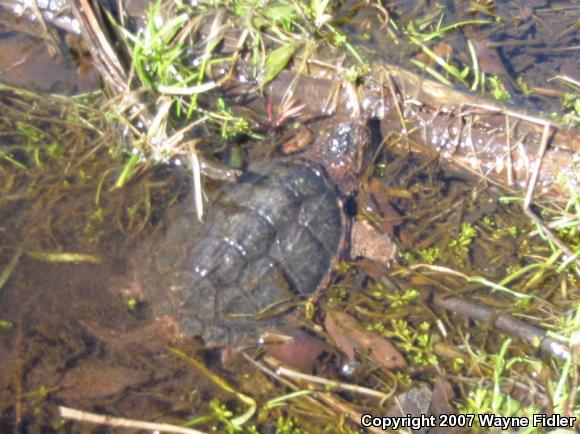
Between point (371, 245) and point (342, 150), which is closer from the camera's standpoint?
point (371, 245)

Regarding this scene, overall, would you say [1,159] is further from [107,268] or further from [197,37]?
[197,37]

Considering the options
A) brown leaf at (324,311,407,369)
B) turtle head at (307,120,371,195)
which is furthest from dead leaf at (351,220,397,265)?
brown leaf at (324,311,407,369)

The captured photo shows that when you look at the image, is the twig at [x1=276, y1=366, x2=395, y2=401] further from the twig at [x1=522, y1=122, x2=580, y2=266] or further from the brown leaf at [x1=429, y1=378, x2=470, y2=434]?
the twig at [x1=522, y1=122, x2=580, y2=266]

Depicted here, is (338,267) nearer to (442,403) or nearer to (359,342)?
(359,342)

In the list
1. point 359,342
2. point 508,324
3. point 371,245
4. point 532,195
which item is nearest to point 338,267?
point 371,245

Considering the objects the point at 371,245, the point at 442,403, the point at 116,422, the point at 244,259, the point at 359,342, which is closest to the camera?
the point at 116,422

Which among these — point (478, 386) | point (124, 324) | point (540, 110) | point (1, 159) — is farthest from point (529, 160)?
point (1, 159)

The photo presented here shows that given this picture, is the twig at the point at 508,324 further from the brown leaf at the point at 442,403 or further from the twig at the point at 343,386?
the twig at the point at 343,386
